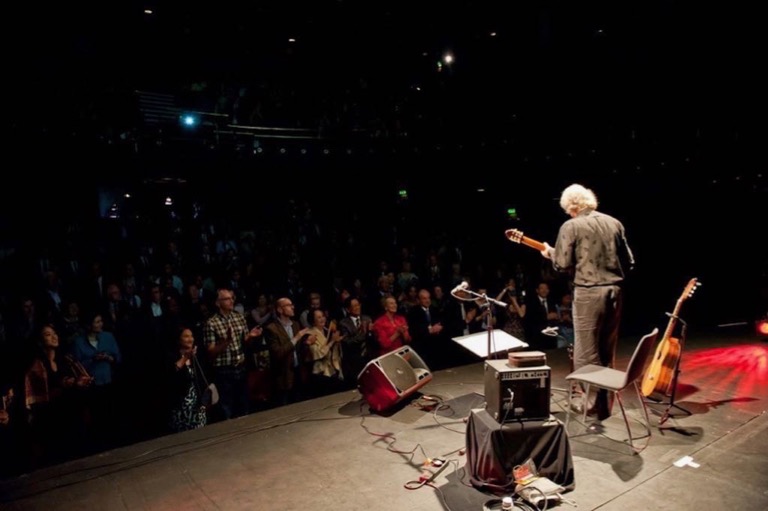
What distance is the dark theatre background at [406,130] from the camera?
813 centimetres

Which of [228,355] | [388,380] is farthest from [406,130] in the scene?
[388,380]

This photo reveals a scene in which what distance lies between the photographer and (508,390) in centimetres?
267

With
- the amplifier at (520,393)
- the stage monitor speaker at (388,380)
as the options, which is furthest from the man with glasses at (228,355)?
the amplifier at (520,393)

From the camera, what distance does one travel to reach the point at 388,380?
12.8ft

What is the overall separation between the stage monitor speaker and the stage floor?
0.15m

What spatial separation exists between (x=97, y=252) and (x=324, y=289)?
3.94 m

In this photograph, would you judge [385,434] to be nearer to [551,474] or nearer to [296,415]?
[296,415]

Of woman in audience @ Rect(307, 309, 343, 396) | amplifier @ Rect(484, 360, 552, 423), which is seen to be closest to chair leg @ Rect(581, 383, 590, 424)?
amplifier @ Rect(484, 360, 552, 423)

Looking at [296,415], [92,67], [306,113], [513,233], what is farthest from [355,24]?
[296,415]

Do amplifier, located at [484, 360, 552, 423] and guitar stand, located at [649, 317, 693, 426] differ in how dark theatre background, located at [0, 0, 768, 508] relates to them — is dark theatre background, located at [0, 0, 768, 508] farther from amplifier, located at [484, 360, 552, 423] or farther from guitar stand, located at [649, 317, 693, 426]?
amplifier, located at [484, 360, 552, 423]

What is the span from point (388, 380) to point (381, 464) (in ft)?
2.84

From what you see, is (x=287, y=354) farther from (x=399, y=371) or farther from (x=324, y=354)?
(x=399, y=371)

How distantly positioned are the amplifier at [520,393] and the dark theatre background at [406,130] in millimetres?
5419

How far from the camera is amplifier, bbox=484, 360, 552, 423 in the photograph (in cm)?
267
